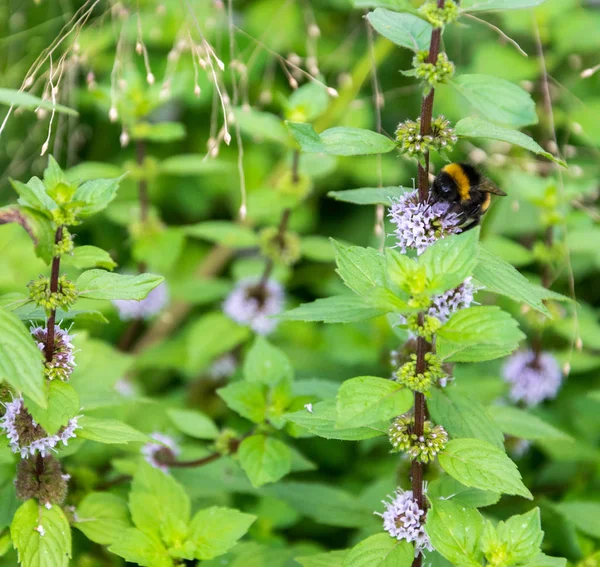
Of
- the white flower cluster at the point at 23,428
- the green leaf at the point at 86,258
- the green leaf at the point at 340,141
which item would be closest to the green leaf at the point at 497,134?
the green leaf at the point at 340,141

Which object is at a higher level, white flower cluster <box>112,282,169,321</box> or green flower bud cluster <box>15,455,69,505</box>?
green flower bud cluster <box>15,455,69,505</box>

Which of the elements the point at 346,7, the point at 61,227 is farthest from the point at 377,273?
the point at 346,7

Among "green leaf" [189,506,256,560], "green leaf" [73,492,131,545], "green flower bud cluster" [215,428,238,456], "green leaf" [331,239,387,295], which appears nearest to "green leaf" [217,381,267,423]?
"green flower bud cluster" [215,428,238,456]

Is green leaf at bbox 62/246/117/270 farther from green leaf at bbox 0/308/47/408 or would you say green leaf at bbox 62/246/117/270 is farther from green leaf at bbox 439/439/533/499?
green leaf at bbox 439/439/533/499

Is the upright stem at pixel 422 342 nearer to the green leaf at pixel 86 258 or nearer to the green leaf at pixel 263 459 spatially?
the green leaf at pixel 263 459

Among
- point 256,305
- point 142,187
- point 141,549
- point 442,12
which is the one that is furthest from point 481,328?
point 142,187

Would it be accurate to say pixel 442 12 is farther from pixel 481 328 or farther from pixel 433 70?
pixel 481 328

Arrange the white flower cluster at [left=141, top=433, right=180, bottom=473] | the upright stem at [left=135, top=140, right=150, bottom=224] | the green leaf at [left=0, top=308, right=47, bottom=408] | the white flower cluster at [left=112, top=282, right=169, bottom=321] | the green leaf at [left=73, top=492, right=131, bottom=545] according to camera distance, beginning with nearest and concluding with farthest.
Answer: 1. the green leaf at [left=0, top=308, right=47, bottom=408]
2. the green leaf at [left=73, top=492, right=131, bottom=545]
3. the white flower cluster at [left=141, top=433, right=180, bottom=473]
4. the upright stem at [left=135, top=140, right=150, bottom=224]
5. the white flower cluster at [left=112, top=282, right=169, bottom=321]

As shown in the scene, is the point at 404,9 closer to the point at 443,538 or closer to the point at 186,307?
the point at 443,538
